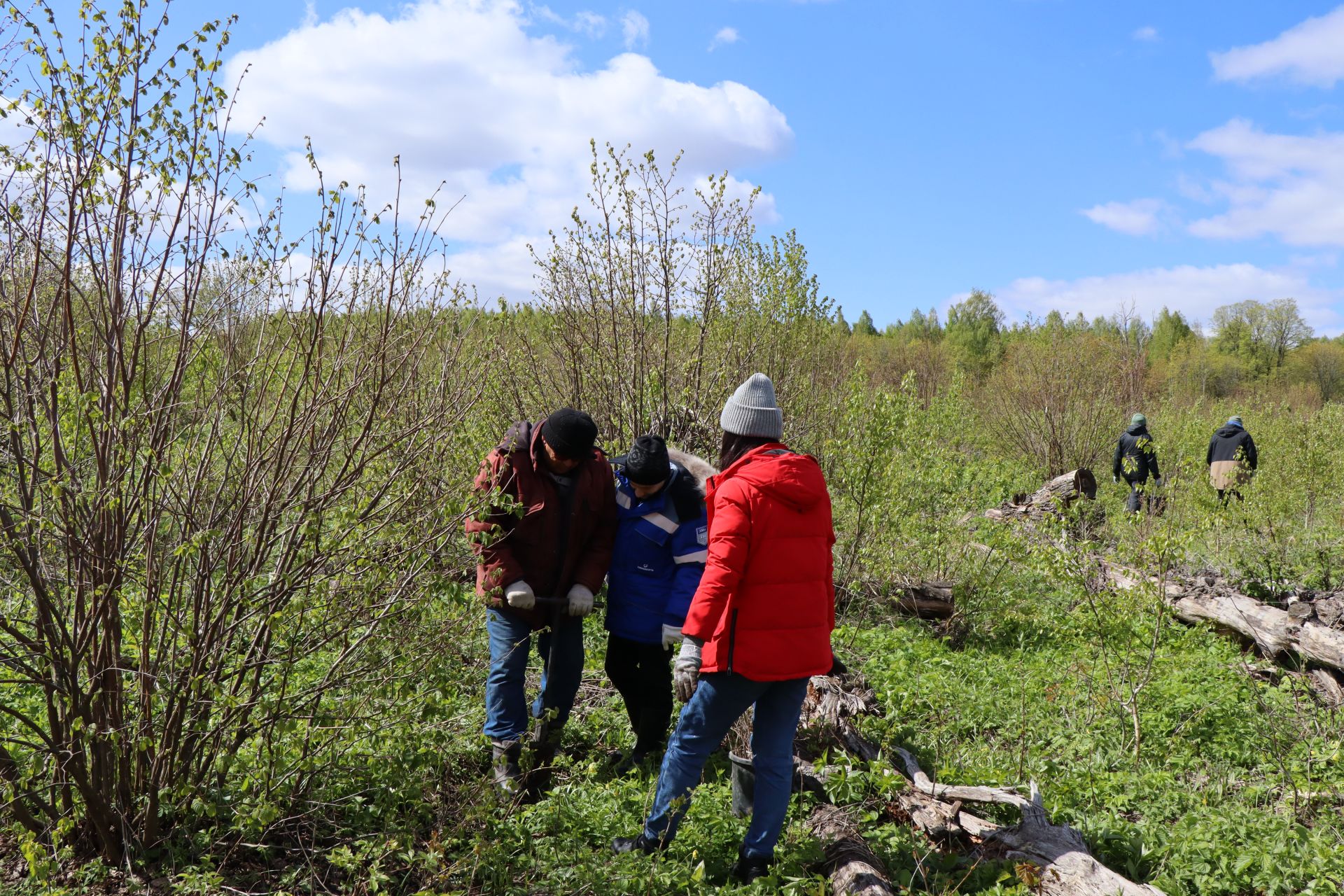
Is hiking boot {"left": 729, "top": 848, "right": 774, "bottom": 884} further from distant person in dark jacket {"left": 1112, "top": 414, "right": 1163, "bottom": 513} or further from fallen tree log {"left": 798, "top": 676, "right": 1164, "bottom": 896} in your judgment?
distant person in dark jacket {"left": 1112, "top": 414, "right": 1163, "bottom": 513}

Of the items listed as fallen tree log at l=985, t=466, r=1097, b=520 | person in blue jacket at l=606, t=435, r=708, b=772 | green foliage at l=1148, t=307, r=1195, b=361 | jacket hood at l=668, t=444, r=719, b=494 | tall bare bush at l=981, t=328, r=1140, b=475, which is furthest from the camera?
green foliage at l=1148, t=307, r=1195, b=361

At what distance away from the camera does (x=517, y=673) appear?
3691 millimetres

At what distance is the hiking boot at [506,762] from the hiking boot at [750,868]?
0.98 meters

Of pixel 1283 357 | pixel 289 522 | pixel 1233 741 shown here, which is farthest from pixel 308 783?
pixel 1283 357

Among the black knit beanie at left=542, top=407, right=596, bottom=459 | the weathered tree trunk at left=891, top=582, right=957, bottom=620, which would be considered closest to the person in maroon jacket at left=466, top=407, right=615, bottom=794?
the black knit beanie at left=542, top=407, right=596, bottom=459

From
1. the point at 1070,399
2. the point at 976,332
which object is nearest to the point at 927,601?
the point at 1070,399

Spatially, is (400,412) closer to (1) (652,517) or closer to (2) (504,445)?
(2) (504,445)

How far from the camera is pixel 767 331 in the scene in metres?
8.59

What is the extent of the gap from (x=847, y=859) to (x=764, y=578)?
3.79ft

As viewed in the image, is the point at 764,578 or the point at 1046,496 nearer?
the point at 764,578

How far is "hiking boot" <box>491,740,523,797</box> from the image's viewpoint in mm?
3636

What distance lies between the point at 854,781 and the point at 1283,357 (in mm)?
57416

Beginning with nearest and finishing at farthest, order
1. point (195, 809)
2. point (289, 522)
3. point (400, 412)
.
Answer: point (195, 809) → point (289, 522) → point (400, 412)

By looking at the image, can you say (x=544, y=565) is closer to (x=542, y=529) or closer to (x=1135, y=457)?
(x=542, y=529)
